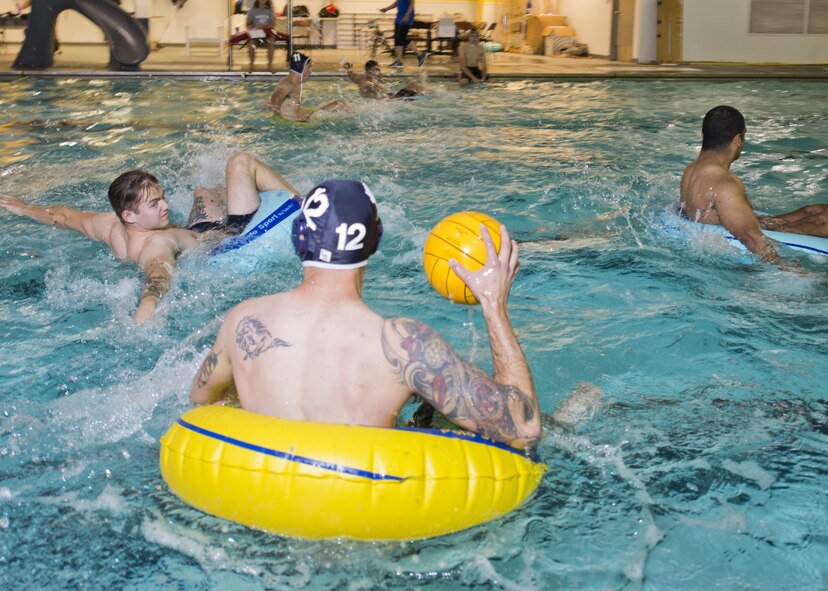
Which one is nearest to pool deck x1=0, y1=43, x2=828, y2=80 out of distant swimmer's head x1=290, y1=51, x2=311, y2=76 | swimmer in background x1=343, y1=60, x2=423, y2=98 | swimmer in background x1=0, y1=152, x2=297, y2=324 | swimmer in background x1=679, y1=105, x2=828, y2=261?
swimmer in background x1=343, y1=60, x2=423, y2=98

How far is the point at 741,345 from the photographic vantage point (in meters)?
5.16

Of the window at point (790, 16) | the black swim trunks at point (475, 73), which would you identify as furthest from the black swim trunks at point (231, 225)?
the window at point (790, 16)

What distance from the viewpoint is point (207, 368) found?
10.7 feet

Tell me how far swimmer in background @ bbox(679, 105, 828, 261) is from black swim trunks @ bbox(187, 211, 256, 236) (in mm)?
3185

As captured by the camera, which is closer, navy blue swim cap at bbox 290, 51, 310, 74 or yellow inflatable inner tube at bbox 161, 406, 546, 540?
yellow inflatable inner tube at bbox 161, 406, 546, 540

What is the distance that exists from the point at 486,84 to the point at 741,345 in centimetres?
1348

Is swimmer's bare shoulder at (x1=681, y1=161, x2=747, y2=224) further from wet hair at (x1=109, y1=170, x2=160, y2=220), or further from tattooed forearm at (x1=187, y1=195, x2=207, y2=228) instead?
wet hair at (x1=109, y1=170, x2=160, y2=220)

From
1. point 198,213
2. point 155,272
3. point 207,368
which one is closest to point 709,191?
point 198,213

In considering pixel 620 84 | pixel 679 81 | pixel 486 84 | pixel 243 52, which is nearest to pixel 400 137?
pixel 486 84

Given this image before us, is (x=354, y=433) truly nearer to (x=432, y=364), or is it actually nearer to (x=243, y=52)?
(x=432, y=364)

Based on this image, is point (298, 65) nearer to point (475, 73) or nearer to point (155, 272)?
point (475, 73)

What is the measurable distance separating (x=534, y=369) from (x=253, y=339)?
7.22 ft

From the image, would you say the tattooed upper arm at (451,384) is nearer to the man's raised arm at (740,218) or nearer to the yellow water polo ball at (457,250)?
the yellow water polo ball at (457,250)

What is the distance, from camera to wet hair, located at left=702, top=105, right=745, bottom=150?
244 inches
